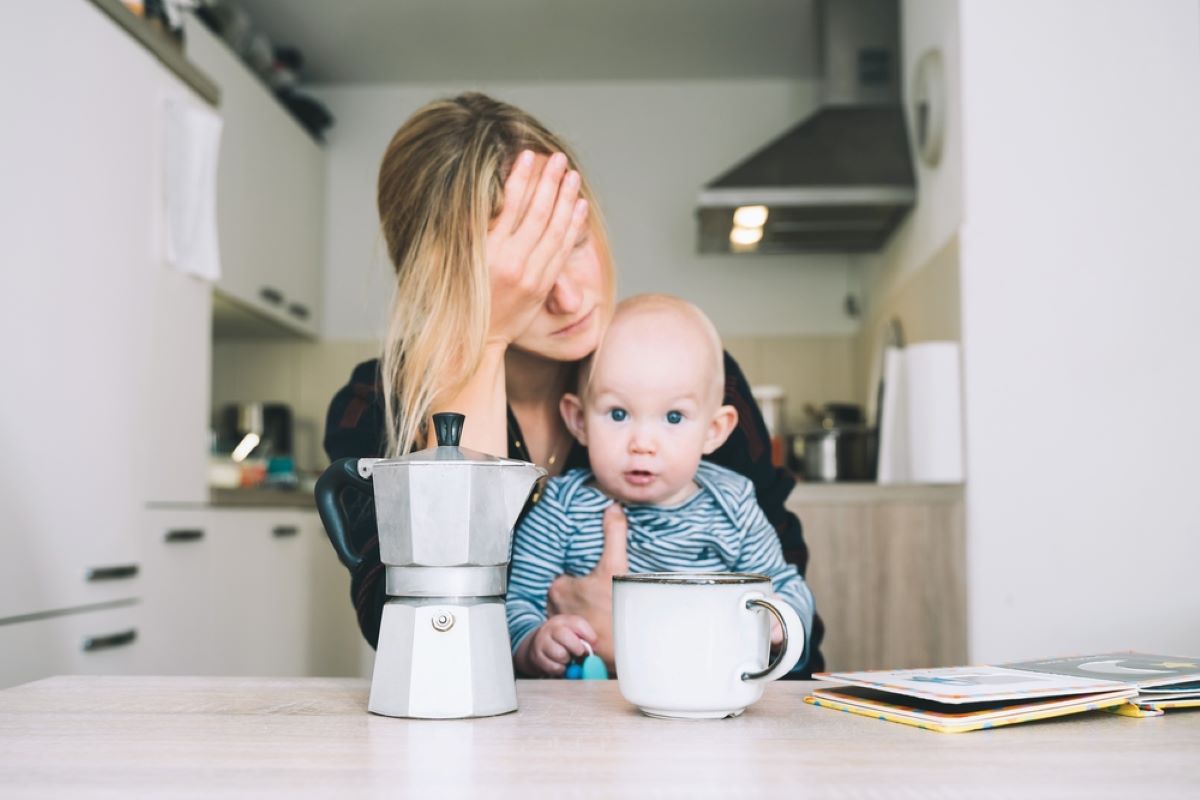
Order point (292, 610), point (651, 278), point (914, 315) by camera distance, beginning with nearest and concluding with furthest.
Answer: point (914, 315) → point (292, 610) → point (651, 278)

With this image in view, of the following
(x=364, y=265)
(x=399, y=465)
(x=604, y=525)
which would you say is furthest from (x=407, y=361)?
(x=364, y=265)

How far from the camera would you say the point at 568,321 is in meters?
1.20

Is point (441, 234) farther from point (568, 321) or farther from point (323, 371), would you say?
point (323, 371)

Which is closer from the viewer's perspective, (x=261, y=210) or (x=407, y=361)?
(x=407, y=361)

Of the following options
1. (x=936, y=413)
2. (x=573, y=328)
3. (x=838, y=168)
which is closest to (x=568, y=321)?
(x=573, y=328)

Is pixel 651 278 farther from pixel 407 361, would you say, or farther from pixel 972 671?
pixel 972 671

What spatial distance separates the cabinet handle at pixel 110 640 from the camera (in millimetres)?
1967

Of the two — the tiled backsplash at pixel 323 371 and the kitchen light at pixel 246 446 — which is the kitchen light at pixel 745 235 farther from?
the kitchen light at pixel 246 446

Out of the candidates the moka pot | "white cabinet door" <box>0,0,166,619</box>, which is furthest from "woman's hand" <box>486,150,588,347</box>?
"white cabinet door" <box>0,0,166,619</box>

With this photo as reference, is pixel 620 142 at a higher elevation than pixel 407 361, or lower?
higher

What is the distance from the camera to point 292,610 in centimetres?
296

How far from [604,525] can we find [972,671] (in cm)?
47

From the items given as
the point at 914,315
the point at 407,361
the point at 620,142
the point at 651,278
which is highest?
the point at 620,142

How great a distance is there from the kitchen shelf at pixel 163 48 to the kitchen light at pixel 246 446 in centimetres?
113
